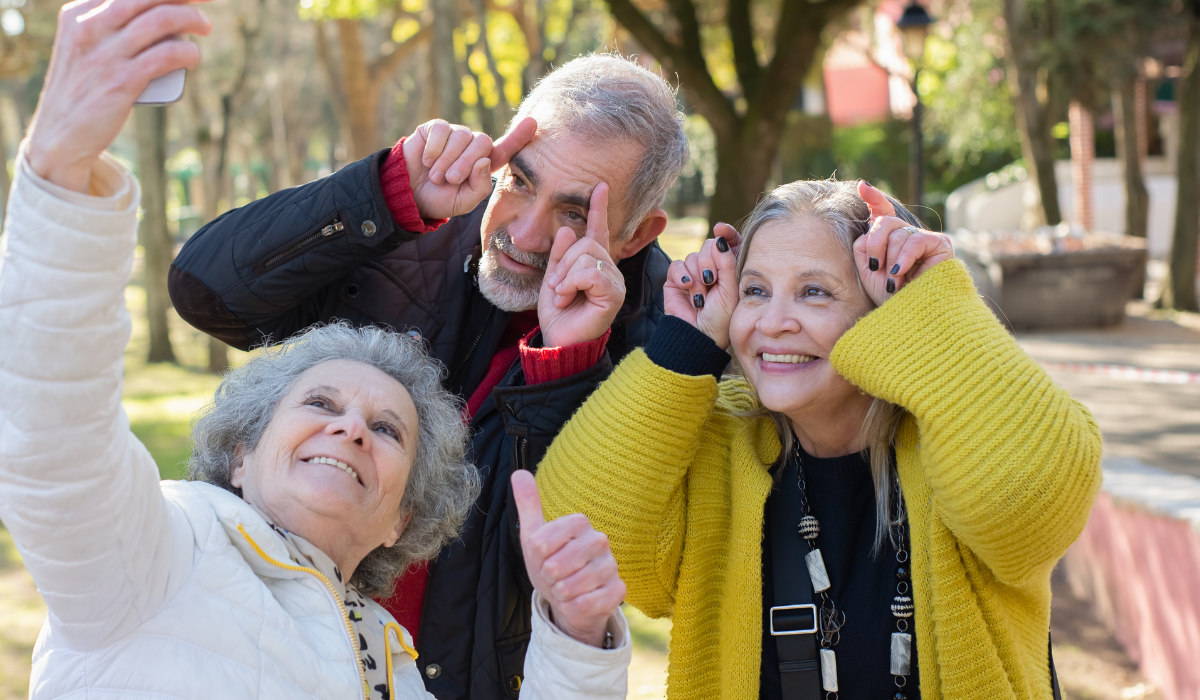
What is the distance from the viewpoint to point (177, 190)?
6181 cm

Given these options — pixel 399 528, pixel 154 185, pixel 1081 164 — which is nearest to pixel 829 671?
pixel 399 528

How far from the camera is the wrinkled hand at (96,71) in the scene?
4.34 ft

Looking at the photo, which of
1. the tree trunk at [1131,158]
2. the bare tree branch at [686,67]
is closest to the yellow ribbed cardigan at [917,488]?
the bare tree branch at [686,67]

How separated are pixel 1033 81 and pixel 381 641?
51.8 ft

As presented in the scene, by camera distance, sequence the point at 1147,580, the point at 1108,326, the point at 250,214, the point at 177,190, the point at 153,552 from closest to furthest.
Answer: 1. the point at 153,552
2. the point at 250,214
3. the point at 1147,580
4. the point at 1108,326
5. the point at 177,190

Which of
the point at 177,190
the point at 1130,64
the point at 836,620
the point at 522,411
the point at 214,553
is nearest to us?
the point at 214,553

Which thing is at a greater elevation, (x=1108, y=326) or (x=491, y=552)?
(x=491, y=552)

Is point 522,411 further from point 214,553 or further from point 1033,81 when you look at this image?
point 1033,81

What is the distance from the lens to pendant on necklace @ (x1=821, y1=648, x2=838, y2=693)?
220cm

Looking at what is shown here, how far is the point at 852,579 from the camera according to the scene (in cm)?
231

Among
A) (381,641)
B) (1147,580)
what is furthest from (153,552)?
(1147,580)

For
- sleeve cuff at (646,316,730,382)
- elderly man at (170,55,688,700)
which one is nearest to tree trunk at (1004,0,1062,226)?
elderly man at (170,55,688,700)

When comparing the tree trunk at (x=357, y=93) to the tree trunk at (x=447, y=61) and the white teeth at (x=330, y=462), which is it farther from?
the white teeth at (x=330, y=462)

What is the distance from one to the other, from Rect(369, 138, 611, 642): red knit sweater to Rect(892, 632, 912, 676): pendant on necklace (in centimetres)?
95
